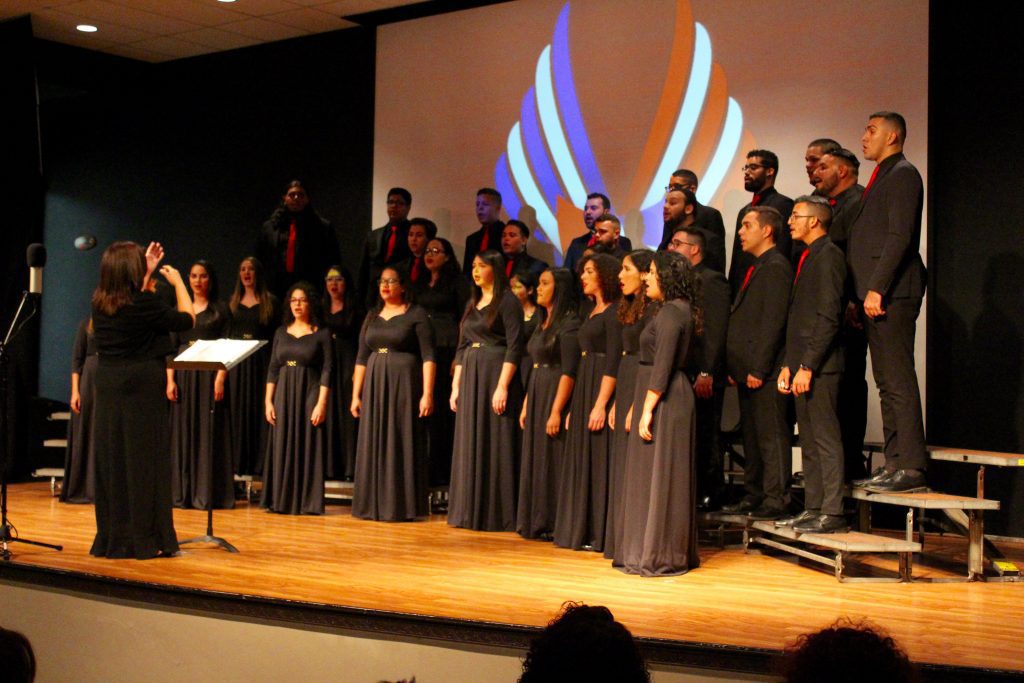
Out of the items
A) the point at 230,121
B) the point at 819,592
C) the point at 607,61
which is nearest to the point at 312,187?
the point at 230,121

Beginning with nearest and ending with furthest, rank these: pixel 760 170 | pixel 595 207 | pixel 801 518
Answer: pixel 801 518 < pixel 760 170 < pixel 595 207

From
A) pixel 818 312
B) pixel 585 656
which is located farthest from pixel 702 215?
pixel 585 656

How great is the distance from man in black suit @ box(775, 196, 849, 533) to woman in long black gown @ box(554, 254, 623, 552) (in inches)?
36.6

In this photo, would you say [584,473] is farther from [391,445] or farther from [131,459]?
[131,459]

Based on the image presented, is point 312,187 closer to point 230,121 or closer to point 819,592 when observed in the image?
point 230,121

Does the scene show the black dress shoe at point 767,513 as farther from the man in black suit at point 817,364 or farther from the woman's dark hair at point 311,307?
the woman's dark hair at point 311,307

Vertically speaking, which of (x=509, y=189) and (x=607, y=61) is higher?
(x=607, y=61)

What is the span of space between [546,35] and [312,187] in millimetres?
2616

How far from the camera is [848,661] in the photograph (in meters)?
1.65

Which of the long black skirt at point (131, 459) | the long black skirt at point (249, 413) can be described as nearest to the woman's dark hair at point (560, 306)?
the long black skirt at point (131, 459)

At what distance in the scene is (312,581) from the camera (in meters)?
5.05

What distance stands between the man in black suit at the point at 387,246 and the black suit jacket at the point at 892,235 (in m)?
3.78

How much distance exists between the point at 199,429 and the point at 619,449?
3264 millimetres

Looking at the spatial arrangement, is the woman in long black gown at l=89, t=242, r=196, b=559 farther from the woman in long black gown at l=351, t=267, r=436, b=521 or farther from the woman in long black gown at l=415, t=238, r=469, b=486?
the woman in long black gown at l=415, t=238, r=469, b=486
